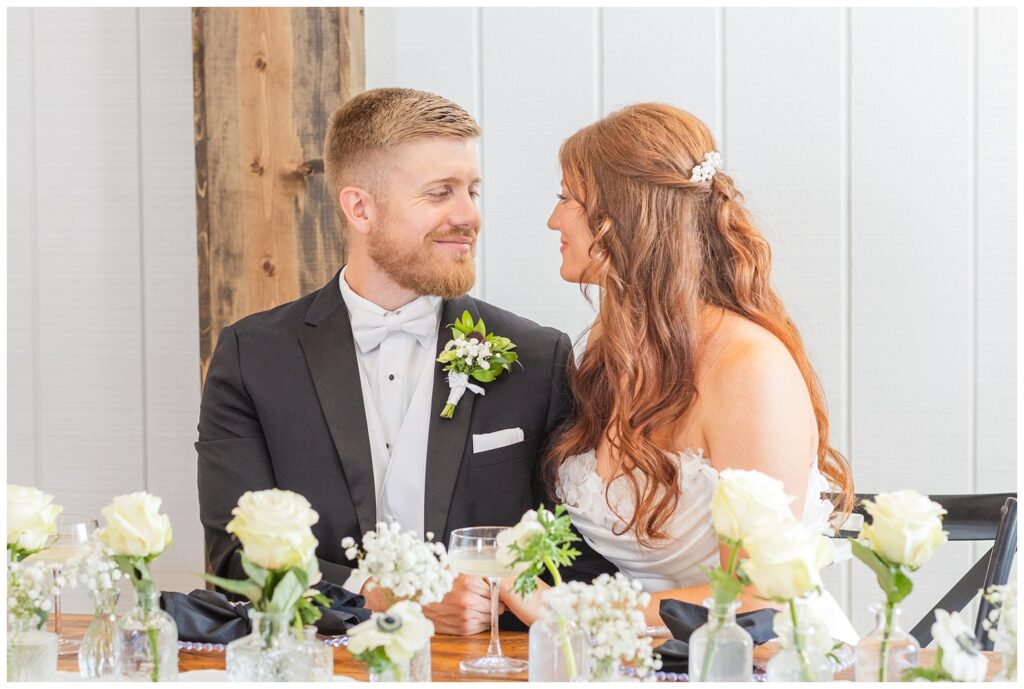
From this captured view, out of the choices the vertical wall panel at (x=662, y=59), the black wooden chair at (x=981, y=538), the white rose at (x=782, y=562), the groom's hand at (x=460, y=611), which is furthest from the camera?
the vertical wall panel at (x=662, y=59)

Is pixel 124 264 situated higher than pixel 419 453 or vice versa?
pixel 124 264

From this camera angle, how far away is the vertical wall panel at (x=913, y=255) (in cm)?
269

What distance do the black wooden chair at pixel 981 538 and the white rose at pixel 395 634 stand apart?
111 cm

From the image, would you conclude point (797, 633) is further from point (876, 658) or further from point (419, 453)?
point (419, 453)

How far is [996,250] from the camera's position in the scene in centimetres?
269

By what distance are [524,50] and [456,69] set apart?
0.63ft

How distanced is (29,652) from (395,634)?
551 mm

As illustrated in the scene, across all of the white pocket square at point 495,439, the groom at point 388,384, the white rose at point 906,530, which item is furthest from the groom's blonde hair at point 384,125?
the white rose at point 906,530

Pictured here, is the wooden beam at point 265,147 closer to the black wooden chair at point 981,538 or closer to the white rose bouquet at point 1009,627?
the black wooden chair at point 981,538

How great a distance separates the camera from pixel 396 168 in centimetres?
250

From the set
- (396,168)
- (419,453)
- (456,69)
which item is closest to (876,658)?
(419,453)

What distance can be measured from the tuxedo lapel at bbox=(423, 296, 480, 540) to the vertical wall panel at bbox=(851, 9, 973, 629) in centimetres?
110

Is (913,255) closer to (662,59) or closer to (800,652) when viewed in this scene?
(662,59)

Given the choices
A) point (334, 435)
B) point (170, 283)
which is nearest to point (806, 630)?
point (334, 435)
